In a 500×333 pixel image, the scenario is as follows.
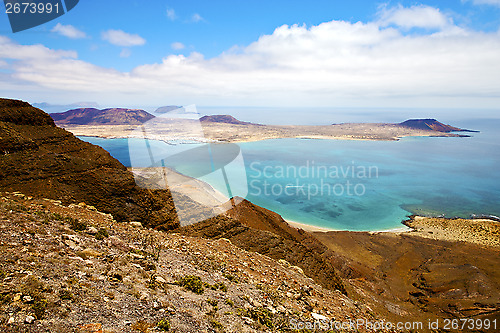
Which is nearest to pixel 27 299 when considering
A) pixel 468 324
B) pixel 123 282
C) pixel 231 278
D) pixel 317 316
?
pixel 123 282

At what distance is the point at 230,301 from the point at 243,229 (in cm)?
585

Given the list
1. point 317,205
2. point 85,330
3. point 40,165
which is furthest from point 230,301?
point 317,205

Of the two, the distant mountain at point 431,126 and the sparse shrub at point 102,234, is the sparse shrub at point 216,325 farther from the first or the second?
the distant mountain at point 431,126

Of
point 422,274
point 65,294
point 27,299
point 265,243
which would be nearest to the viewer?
point 27,299

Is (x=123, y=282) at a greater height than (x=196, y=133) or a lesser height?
lesser

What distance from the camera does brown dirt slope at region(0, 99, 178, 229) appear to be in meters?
8.93

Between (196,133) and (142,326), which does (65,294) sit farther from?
(196,133)

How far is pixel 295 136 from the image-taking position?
151 m

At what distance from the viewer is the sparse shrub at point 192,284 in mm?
6066

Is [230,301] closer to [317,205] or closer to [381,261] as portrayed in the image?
[381,261]

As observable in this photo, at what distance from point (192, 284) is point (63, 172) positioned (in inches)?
297

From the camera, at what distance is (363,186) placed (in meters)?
57.0

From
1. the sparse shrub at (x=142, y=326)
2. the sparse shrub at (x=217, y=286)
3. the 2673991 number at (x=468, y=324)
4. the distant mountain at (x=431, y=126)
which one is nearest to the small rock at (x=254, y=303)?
the sparse shrub at (x=217, y=286)

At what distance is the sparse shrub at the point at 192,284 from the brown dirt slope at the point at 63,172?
184 inches
